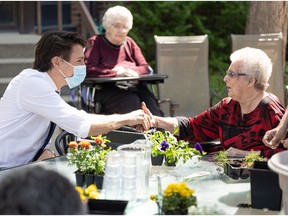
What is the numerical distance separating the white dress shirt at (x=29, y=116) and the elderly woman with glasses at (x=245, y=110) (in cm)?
63

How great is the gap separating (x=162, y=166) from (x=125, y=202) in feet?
3.36

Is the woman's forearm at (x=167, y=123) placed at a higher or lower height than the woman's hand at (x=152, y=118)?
lower

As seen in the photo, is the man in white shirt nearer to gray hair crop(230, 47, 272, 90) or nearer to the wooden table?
the wooden table

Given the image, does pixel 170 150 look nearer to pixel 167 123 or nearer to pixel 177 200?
pixel 167 123

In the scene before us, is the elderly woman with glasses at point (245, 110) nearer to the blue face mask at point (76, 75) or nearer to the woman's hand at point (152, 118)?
the woman's hand at point (152, 118)

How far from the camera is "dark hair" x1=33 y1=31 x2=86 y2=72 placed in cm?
407

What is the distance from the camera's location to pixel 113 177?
305 cm

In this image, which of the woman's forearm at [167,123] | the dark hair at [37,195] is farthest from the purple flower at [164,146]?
the dark hair at [37,195]

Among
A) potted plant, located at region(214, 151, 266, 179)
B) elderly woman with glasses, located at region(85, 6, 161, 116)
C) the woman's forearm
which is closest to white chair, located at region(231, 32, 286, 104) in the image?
elderly woman with glasses, located at region(85, 6, 161, 116)

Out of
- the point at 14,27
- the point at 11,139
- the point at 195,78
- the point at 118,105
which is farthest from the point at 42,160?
the point at 14,27

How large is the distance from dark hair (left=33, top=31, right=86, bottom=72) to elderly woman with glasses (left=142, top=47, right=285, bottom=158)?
0.60 meters

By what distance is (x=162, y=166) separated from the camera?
377 centimetres

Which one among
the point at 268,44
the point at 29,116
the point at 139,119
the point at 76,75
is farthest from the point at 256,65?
the point at 268,44

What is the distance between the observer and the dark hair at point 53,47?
4066mm
